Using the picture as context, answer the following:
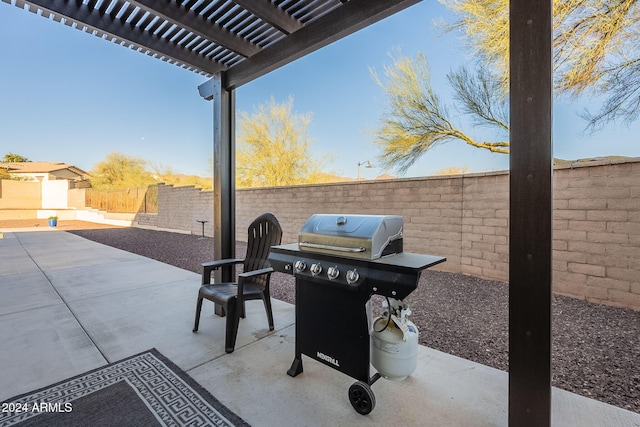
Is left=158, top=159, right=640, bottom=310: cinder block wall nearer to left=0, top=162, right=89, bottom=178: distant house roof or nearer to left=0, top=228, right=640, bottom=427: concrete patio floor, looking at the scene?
left=0, top=228, right=640, bottom=427: concrete patio floor

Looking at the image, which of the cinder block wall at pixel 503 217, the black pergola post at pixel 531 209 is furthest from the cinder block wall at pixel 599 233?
the black pergola post at pixel 531 209

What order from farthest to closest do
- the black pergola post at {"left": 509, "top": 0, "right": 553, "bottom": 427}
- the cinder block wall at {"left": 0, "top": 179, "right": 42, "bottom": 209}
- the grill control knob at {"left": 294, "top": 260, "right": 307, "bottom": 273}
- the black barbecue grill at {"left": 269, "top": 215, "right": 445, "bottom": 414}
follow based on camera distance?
the cinder block wall at {"left": 0, "top": 179, "right": 42, "bottom": 209} < the grill control knob at {"left": 294, "top": 260, "right": 307, "bottom": 273} < the black barbecue grill at {"left": 269, "top": 215, "right": 445, "bottom": 414} < the black pergola post at {"left": 509, "top": 0, "right": 553, "bottom": 427}

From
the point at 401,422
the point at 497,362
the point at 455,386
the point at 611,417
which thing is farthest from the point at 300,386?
the point at 611,417

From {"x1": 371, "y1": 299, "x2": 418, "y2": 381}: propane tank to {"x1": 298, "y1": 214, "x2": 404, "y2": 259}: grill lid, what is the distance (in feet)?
1.25

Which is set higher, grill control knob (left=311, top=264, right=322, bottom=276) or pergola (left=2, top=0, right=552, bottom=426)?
pergola (left=2, top=0, right=552, bottom=426)

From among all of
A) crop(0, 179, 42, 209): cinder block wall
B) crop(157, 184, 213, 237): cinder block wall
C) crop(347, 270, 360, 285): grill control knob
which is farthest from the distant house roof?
crop(347, 270, 360, 285): grill control knob

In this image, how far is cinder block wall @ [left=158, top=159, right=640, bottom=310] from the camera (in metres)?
3.07

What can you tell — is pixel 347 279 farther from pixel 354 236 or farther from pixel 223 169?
pixel 223 169

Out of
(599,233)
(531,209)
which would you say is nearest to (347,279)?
(531,209)

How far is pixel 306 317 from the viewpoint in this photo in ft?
6.13

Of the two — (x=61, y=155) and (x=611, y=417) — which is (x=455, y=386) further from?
(x=61, y=155)

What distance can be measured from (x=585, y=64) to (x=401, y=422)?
4886 millimetres

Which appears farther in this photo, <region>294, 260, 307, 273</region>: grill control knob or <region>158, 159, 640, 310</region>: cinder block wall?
<region>158, 159, 640, 310</region>: cinder block wall

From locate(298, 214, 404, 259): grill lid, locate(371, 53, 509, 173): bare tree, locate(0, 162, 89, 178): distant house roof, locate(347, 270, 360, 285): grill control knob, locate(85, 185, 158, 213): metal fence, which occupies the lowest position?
locate(347, 270, 360, 285): grill control knob
